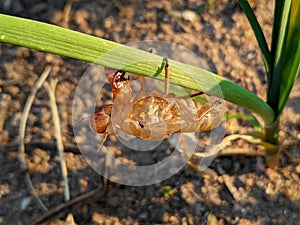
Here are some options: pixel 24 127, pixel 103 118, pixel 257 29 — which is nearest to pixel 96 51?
pixel 103 118

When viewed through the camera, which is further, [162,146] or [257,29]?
[162,146]

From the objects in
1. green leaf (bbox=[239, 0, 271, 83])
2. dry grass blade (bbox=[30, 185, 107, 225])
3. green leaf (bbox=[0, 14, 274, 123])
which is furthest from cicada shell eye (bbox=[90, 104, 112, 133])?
dry grass blade (bbox=[30, 185, 107, 225])

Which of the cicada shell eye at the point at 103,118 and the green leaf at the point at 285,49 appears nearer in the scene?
the cicada shell eye at the point at 103,118

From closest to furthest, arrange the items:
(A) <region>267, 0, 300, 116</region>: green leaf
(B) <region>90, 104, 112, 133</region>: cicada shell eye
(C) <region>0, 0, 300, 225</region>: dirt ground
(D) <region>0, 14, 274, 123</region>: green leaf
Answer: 1. (D) <region>0, 14, 274, 123</region>: green leaf
2. (B) <region>90, 104, 112, 133</region>: cicada shell eye
3. (A) <region>267, 0, 300, 116</region>: green leaf
4. (C) <region>0, 0, 300, 225</region>: dirt ground

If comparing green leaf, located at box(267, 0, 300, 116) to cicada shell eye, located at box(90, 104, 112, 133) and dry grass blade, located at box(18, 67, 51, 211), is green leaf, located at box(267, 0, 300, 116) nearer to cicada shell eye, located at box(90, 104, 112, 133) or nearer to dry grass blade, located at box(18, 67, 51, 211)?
cicada shell eye, located at box(90, 104, 112, 133)

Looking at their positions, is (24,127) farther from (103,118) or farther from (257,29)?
(257,29)

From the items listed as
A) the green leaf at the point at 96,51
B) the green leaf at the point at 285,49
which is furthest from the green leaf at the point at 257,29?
the green leaf at the point at 96,51

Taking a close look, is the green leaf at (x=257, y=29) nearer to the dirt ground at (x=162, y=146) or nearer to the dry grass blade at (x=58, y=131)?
the dirt ground at (x=162, y=146)
